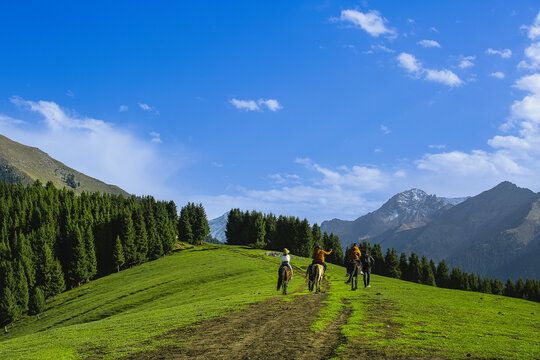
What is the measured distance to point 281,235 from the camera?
15512 centimetres

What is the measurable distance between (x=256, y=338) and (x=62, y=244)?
404 feet

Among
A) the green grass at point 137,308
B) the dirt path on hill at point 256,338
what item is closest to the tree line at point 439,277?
the green grass at point 137,308

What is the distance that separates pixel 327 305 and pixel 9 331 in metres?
80.7

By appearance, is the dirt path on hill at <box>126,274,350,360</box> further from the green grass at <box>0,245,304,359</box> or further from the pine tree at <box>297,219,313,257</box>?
the pine tree at <box>297,219,313,257</box>

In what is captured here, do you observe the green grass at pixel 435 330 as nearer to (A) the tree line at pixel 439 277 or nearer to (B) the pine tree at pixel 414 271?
(A) the tree line at pixel 439 277

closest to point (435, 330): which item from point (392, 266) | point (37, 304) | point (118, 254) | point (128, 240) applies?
point (37, 304)

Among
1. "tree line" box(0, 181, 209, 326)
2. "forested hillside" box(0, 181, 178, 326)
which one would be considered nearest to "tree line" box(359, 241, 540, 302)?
"forested hillside" box(0, 181, 178, 326)

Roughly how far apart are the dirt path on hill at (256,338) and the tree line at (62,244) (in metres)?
→ 82.8

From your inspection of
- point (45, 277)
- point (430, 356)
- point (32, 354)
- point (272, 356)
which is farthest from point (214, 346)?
point (45, 277)

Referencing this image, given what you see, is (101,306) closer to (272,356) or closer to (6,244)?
(272,356)

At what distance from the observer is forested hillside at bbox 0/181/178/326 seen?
9012 cm

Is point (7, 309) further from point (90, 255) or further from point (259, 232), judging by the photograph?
point (259, 232)

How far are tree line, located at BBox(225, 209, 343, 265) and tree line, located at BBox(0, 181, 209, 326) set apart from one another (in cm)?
3991

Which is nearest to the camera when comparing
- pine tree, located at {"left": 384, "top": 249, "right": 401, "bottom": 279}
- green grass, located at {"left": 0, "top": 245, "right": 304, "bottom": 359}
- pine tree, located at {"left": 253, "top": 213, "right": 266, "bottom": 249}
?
green grass, located at {"left": 0, "top": 245, "right": 304, "bottom": 359}
